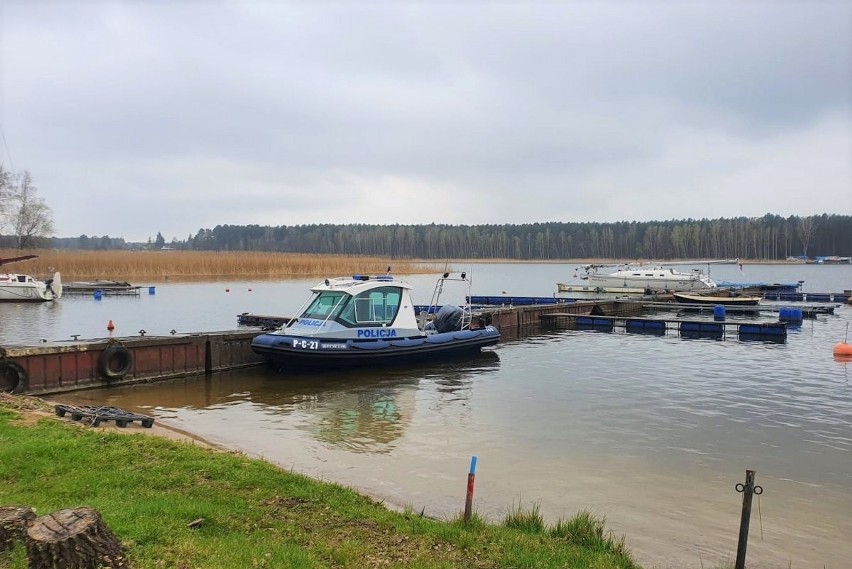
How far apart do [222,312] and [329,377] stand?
19094 millimetres

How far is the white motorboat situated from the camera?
160 feet

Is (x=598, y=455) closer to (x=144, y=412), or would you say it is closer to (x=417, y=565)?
(x=417, y=565)

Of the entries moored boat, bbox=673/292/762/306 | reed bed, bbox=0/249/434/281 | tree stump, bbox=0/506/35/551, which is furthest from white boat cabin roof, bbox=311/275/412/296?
reed bed, bbox=0/249/434/281

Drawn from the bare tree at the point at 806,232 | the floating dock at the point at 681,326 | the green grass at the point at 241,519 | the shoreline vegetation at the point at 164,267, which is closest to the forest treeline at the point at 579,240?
the bare tree at the point at 806,232

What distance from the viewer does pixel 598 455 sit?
10.0m

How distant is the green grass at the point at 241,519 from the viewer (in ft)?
15.9

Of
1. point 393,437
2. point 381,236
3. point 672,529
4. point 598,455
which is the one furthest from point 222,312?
point 381,236

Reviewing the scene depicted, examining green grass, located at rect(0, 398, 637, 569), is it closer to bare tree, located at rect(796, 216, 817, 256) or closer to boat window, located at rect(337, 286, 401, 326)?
boat window, located at rect(337, 286, 401, 326)

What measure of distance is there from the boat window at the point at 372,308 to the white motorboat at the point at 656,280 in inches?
1360

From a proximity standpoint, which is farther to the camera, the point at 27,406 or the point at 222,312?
the point at 222,312

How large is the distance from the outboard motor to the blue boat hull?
1594 mm

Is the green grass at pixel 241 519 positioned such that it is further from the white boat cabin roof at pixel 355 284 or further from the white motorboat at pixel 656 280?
the white motorboat at pixel 656 280

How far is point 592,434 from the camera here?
11289mm

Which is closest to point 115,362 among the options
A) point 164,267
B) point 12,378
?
point 12,378
